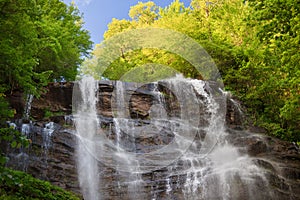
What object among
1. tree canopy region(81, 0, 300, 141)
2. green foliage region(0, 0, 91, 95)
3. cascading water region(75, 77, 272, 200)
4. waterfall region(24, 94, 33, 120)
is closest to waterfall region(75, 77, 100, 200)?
cascading water region(75, 77, 272, 200)

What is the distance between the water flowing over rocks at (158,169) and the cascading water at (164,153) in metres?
0.03

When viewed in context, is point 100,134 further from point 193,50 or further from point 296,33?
point 193,50

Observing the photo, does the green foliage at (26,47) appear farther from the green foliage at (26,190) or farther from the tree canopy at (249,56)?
the tree canopy at (249,56)

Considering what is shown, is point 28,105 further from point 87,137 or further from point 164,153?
point 164,153

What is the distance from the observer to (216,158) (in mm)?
11031

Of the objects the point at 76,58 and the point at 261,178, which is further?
the point at 76,58

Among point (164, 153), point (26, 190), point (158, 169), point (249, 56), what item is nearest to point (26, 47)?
point (26, 190)

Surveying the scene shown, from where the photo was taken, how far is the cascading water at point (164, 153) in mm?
9438

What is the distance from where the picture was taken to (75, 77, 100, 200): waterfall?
9.27 m

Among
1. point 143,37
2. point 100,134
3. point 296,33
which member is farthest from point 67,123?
point 143,37

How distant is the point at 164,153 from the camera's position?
35.6ft

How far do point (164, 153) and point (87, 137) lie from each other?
276 centimetres

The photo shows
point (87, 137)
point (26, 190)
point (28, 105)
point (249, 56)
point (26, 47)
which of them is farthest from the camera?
point (249, 56)

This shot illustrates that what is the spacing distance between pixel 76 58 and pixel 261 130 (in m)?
9.38
